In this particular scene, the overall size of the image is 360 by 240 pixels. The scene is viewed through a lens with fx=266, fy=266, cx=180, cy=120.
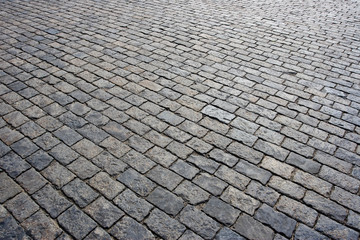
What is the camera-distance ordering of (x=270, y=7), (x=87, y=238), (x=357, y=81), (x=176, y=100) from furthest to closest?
(x=270, y=7)
(x=357, y=81)
(x=176, y=100)
(x=87, y=238)

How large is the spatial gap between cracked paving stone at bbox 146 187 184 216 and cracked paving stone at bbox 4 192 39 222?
126cm

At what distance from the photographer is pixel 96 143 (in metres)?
3.73

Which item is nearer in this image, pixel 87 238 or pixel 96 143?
pixel 87 238

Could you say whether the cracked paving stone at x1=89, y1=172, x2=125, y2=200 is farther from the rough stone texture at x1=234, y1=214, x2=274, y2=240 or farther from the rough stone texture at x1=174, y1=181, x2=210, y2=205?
the rough stone texture at x1=234, y1=214, x2=274, y2=240

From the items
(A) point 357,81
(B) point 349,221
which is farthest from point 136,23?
(B) point 349,221

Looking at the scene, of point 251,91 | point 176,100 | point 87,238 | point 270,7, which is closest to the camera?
point 87,238


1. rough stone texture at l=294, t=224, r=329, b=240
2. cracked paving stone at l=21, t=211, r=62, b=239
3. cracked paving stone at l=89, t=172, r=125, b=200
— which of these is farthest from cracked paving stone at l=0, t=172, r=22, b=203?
rough stone texture at l=294, t=224, r=329, b=240

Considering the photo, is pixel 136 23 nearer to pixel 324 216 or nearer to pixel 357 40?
pixel 357 40

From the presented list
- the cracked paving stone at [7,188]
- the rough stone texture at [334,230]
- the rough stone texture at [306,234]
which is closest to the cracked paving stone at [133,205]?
the cracked paving stone at [7,188]

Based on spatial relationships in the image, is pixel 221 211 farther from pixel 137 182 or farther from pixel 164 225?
pixel 137 182

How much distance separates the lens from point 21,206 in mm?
2934

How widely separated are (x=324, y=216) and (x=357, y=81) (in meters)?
3.59

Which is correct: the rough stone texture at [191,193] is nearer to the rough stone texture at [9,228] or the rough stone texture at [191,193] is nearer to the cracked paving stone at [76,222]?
the cracked paving stone at [76,222]

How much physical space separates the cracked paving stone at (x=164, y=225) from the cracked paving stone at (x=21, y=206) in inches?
50.0
